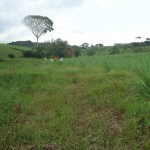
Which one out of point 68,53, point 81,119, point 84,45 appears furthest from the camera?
point 84,45

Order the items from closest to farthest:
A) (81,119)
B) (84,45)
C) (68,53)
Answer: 1. (81,119)
2. (68,53)
3. (84,45)

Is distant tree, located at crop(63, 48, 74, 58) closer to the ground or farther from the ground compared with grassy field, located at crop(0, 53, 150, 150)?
farther from the ground

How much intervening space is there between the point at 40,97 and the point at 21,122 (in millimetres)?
1932

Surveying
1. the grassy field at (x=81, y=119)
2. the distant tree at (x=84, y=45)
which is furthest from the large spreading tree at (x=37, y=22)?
the grassy field at (x=81, y=119)

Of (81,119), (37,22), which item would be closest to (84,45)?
(37,22)

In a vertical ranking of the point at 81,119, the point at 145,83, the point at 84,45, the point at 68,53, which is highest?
the point at 84,45

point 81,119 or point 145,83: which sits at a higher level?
point 145,83

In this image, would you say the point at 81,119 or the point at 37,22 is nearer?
the point at 81,119

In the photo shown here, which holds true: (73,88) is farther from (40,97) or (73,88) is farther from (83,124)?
(83,124)

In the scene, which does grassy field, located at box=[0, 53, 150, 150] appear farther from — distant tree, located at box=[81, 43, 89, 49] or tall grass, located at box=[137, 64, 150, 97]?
distant tree, located at box=[81, 43, 89, 49]

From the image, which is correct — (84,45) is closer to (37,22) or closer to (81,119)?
(37,22)

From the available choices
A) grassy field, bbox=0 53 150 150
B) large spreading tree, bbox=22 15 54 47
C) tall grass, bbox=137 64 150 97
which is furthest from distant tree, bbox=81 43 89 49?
tall grass, bbox=137 64 150 97

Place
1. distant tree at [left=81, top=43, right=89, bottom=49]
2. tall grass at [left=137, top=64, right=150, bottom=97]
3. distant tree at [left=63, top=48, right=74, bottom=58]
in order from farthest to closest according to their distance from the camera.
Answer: distant tree at [left=81, top=43, right=89, bottom=49], distant tree at [left=63, top=48, right=74, bottom=58], tall grass at [left=137, top=64, right=150, bottom=97]

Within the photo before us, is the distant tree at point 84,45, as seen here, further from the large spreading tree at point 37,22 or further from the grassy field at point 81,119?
the grassy field at point 81,119
